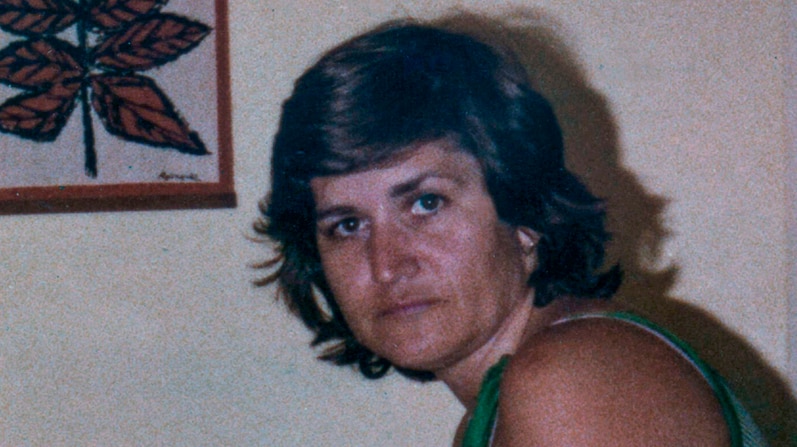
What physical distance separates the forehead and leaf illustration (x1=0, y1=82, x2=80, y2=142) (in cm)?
44

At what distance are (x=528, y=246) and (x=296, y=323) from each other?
0.40m

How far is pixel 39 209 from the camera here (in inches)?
39.0

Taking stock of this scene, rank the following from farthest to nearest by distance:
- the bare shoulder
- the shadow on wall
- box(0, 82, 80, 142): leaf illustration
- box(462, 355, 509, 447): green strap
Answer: the shadow on wall < box(0, 82, 80, 142): leaf illustration < box(462, 355, 509, 447): green strap < the bare shoulder

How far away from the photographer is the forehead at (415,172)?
729 millimetres

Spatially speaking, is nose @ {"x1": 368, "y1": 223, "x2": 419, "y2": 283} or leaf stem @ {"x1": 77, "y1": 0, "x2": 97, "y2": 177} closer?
nose @ {"x1": 368, "y1": 223, "x2": 419, "y2": 283}

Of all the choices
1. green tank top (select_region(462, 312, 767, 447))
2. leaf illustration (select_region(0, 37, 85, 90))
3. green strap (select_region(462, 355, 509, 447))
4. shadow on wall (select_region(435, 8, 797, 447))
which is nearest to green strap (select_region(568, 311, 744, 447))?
green tank top (select_region(462, 312, 767, 447))

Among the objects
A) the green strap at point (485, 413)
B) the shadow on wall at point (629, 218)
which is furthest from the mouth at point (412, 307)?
the shadow on wall at point (629, 218)

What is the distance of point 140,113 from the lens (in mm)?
1006

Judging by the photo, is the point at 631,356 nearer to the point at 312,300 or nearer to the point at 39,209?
the point at 312,300

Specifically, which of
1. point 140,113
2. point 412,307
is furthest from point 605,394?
point 140,113

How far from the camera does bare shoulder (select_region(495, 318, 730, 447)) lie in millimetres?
508

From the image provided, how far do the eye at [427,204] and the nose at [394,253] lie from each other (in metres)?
0.02
